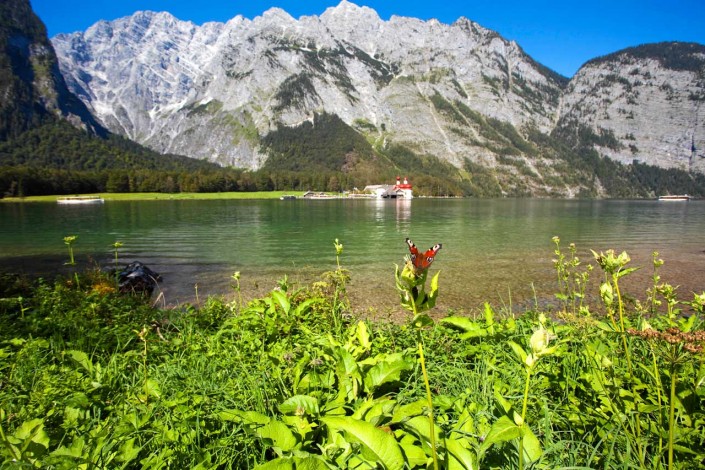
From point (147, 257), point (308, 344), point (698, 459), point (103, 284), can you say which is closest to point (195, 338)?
point (308, 344)

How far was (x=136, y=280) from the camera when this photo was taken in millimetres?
13695

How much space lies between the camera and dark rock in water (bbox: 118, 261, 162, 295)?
42.2 ft

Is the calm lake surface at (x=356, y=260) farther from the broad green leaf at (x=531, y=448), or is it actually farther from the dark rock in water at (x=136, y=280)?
the broad green leaf at (x=531, y=448)

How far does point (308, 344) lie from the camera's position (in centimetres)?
472

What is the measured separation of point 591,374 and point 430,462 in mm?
2272

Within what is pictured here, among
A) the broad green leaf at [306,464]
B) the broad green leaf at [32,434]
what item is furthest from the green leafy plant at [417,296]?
the broad green leaf at [32,434]

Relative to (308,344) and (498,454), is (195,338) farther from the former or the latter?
(498,454)

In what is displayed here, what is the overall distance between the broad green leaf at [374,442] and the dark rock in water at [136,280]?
12908 millimetres

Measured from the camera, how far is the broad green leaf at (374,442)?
184 cm

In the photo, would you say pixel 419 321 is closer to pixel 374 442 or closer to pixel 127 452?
pixel 374 442

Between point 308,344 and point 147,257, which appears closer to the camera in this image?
point 308,344

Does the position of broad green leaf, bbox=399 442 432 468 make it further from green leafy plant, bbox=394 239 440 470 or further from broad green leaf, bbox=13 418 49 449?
broad green leaf, bbox=13 418 49 449

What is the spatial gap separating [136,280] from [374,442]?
575 inches

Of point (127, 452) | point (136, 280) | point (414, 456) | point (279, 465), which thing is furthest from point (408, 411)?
point (136, 280)
